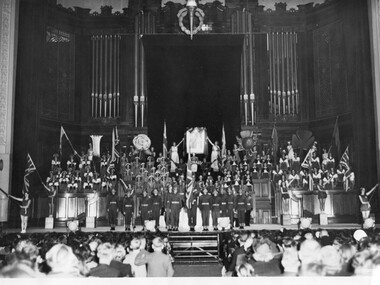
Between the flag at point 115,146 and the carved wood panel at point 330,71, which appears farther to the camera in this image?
the carved wood panel at point 330,71

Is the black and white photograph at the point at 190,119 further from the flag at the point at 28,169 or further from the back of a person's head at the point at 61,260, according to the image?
the back of a person's head at the point at 61,260

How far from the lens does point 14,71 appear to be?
43.7ft

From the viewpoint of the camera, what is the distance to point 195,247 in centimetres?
1007

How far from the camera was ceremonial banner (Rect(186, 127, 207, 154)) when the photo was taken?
51.6 ft

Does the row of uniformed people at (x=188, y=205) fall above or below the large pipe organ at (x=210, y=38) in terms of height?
below

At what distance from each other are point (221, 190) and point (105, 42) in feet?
23.1

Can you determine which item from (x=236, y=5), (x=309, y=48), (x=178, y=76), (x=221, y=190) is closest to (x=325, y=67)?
(x=309, y=48)

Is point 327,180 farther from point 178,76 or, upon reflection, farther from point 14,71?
point 14,71

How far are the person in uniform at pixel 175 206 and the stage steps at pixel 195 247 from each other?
5.10ft

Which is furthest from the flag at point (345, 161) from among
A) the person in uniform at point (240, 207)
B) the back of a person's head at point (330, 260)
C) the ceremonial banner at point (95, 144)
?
the back of a person's head at point (330, 260)

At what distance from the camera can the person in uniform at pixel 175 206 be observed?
1204 cm

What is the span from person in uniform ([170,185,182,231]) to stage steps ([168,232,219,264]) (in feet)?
5.10

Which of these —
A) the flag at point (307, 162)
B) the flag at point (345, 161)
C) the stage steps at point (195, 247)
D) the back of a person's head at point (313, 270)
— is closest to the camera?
the back of a person's head at point (313, 270)

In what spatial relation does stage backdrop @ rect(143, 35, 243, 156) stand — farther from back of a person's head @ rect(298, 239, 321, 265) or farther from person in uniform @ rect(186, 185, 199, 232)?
back of a person's head @ rect(298, 239, 321, 265)
